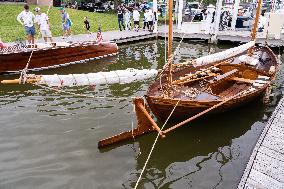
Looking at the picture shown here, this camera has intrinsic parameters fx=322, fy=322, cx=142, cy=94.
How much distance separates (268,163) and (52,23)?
2435 cm

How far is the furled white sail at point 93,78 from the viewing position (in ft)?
27.5

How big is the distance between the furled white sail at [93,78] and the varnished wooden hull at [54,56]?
8.13 m

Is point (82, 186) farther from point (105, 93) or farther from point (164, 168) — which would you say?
point (105, 93)

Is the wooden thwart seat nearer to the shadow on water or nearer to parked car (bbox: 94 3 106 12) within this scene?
the shadow on water

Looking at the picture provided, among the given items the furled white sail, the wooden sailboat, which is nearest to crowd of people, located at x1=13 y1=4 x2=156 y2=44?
the wooden sailboat

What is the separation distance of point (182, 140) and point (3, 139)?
218 inches

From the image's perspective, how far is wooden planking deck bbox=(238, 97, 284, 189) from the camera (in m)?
6.62

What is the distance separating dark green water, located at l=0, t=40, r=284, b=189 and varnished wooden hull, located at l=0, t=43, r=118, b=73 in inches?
86.9

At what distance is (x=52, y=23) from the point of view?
91.4 feet

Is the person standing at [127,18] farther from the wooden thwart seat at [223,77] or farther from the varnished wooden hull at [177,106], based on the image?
the varnished wooden hull at [177,106]

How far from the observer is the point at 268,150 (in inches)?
309

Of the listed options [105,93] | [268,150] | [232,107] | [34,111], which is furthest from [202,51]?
[268,150]

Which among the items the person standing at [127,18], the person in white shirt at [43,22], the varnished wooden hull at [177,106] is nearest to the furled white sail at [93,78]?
the varnished wooden hull at [177,106]

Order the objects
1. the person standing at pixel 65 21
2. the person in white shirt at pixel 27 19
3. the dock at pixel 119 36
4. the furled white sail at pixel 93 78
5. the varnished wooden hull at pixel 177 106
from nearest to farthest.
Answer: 1. the furled white sail at pixel 93 78
2. the varnished wooden hull at pixel 177 106
3. the person in white shirt at pixel 27 19
4. the person standing at pixel 65 21
5. the dock at pixel 119 36
